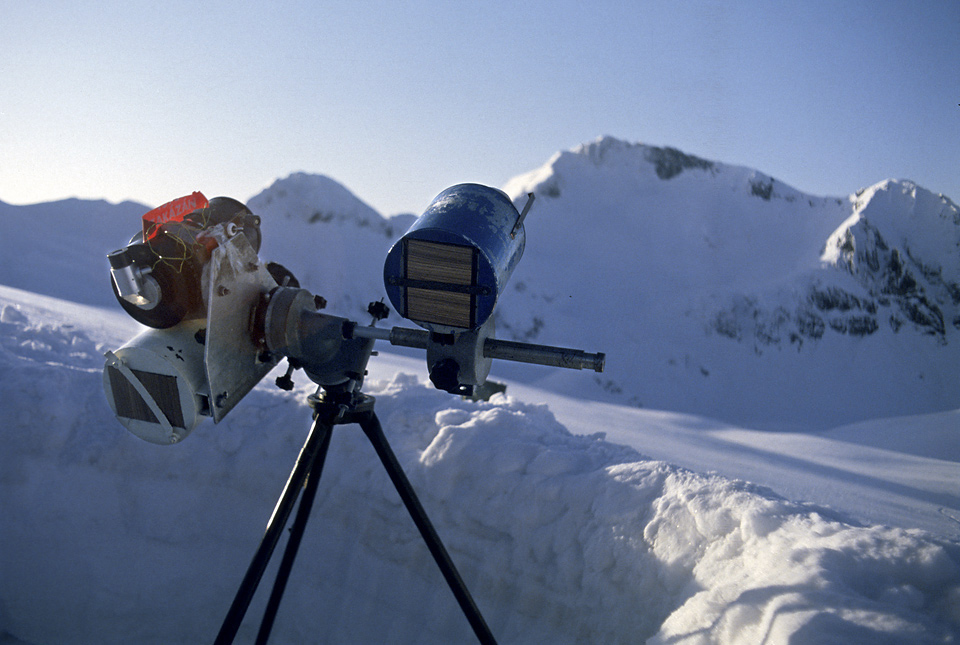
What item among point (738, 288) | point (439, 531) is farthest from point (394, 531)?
point (738, 288)

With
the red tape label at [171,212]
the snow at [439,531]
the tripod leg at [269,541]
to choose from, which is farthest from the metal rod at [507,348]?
the snow at [439,531]

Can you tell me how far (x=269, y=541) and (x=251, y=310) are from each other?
0.86 metres

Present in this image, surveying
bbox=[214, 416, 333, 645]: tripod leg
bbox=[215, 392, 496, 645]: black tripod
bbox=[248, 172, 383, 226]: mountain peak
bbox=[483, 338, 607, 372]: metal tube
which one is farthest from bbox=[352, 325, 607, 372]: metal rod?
bbox=[248, 172, 383, 226]: mountain peak

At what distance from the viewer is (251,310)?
236 centimetres

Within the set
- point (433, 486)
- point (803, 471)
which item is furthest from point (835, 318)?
point (433, 486)

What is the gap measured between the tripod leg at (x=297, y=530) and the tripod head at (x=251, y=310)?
0.37 m

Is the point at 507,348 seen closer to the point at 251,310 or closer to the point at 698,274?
the point at 251,310

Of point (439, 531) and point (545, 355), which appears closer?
point (545, 355)

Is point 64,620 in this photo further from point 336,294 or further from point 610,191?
point 610,191

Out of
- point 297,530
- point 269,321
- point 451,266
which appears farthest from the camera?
point 297,530

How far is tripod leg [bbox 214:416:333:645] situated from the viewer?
2205mm

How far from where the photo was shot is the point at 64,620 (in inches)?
161

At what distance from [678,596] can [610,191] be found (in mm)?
25700

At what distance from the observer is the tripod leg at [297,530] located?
2494 mm
